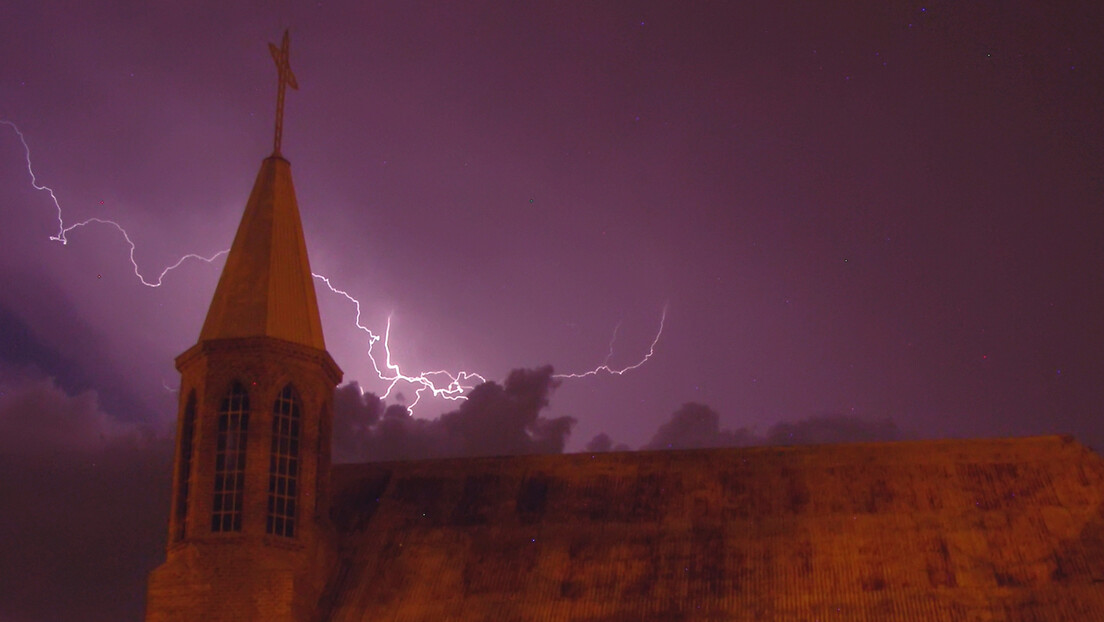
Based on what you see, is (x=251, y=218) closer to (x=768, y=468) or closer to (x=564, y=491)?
(x=564, y=491)

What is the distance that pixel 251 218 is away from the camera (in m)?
47.7

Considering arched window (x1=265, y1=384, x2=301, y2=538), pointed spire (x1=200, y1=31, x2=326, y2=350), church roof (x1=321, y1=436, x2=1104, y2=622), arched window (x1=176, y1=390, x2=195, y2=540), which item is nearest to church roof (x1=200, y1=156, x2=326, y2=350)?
pointed spire (x1=200, y1=31, x2=326, y2=350)

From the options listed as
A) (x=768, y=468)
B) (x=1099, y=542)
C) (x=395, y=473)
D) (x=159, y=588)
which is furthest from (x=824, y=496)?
(x=159, y=588)

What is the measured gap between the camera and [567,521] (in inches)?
1702

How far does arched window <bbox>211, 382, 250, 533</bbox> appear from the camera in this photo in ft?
138

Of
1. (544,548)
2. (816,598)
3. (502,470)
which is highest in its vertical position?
(502,470)

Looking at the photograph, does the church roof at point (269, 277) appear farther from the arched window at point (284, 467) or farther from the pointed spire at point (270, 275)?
the arched window at point (284, 467)

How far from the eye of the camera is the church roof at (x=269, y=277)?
44.4 metres

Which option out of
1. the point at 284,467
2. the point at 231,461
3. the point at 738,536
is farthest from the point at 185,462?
the point at 738,536

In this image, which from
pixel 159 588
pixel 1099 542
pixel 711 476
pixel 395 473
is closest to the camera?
pixel 1099 542

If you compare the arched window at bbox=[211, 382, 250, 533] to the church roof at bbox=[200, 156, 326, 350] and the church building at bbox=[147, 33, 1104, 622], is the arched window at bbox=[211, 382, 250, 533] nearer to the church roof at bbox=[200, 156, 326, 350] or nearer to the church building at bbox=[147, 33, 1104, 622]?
the church building at bbox=[147, 33, 1104, 622]

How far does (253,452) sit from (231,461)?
2.86ft

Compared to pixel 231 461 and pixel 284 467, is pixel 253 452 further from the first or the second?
pixel 284 467

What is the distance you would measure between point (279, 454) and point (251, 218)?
882 cm
